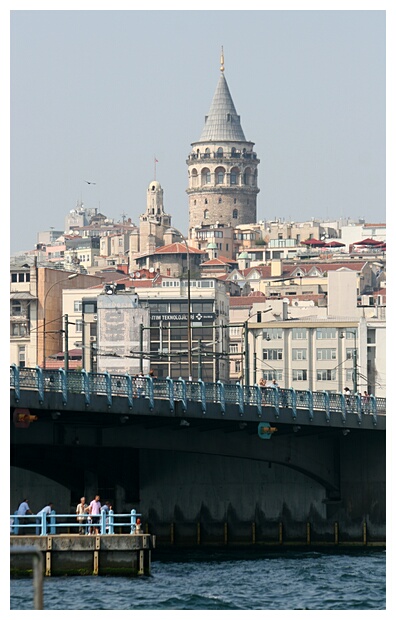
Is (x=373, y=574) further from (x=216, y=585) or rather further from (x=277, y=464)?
(x=277, y=464)

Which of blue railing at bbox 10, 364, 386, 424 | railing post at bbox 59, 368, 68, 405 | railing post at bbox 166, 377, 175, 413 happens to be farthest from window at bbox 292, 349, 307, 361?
railing post at bbox 59, 368, 68, 405

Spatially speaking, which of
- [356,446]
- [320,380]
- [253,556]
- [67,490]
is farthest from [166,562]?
[320,380]

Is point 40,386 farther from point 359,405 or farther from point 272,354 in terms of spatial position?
point 272,354

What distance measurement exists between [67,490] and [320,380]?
8427cm

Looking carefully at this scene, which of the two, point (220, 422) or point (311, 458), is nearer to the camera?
point (220, 422)

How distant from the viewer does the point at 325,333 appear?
167 m

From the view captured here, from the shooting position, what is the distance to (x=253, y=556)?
80000mm

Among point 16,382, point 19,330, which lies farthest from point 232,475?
point 19,330

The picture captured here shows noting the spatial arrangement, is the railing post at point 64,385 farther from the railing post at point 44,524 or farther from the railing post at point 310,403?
the railing post at point 310,403

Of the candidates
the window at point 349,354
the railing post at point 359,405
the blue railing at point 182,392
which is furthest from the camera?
the window at point 349,354

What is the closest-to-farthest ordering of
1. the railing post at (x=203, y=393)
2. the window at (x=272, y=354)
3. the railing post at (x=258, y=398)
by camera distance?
the railing post at (x=203, y=393)
the railing post at (x=258, y=398)
the window at (x=272, y=354)

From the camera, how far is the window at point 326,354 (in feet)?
548

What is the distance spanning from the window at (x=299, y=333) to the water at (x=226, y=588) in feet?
304

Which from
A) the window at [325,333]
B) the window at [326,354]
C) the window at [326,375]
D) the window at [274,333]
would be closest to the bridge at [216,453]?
the window at [325,333]
